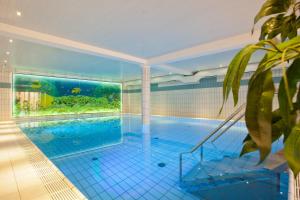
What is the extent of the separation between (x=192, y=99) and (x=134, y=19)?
9.58m

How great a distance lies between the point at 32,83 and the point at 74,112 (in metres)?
4.06

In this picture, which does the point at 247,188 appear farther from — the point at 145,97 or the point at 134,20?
the point at 145,97

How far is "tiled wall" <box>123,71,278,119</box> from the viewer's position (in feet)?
37.2

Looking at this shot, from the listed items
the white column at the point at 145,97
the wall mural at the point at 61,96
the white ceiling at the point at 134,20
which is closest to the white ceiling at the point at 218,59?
the white column at the point at 145,97

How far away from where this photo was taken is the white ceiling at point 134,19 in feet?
11.7

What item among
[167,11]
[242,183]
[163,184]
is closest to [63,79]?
[167,11]

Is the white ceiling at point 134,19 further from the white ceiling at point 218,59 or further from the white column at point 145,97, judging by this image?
the white column at point 145,97

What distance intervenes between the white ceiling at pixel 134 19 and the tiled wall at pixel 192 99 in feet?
20.0

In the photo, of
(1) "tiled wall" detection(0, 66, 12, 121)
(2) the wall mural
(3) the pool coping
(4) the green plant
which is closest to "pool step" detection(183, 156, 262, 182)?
(3) the pool coping

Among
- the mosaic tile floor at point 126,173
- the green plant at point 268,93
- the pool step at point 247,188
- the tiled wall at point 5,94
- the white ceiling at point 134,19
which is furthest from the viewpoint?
the tiled wall at point 5,94

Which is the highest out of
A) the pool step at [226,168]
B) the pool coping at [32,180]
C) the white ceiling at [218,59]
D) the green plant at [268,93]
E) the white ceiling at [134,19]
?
the white ceiling at [134,19]

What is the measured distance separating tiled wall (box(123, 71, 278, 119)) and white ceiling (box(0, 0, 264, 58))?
6103mm

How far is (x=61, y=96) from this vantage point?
13.8 metres

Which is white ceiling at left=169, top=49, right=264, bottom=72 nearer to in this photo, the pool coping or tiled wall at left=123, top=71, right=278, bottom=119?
tiled wall at left=123, top=71, right=278, bottom=119
